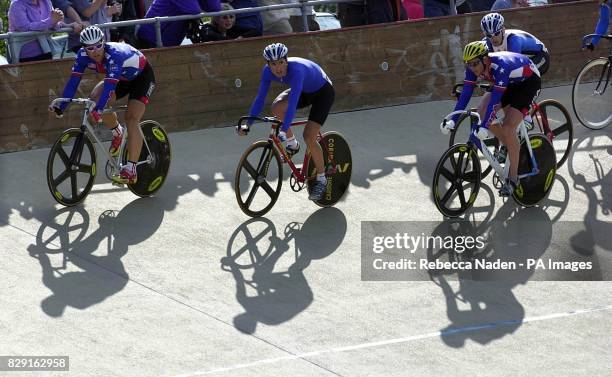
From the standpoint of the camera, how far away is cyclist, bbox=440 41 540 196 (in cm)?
1004

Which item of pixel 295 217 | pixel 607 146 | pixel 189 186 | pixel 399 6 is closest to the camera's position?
pixel 295 217

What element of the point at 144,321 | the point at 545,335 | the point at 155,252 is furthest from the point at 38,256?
the point at 545,335

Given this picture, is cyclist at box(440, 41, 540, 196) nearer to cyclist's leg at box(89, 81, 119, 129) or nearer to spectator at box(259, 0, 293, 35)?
cyclist's leg at box(89, 81, 119, 129)

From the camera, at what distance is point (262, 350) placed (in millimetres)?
7789

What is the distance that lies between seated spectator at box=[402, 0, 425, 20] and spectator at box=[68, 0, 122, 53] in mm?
3701

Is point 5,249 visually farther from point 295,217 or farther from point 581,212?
point 581,212

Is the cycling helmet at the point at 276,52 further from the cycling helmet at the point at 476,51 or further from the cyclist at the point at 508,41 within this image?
the cyclist at the point at 508,41

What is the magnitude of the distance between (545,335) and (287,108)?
3268 millimetres

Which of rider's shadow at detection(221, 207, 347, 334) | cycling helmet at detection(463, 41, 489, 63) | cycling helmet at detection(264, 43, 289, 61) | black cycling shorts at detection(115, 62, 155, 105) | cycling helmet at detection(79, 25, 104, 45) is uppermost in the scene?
cycling helmet at detection(79, 25, 104, 45)

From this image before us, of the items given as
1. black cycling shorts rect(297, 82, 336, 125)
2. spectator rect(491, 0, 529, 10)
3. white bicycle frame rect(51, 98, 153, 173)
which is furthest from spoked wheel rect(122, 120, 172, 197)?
spectator rect(491, 0, 529, 10)

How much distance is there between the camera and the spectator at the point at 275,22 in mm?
13727

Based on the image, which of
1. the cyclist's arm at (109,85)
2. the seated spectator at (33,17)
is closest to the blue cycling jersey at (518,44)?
the cyclist's arm at (109,85)

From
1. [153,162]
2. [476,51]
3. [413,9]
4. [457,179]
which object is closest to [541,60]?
[476,51]

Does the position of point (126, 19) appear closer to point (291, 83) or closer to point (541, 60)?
point (291, 83)
